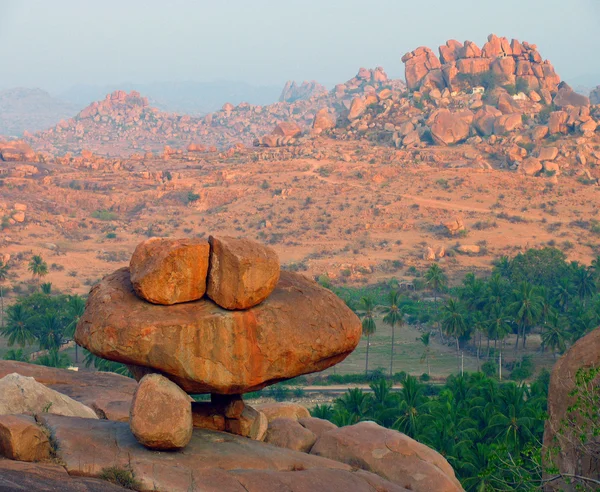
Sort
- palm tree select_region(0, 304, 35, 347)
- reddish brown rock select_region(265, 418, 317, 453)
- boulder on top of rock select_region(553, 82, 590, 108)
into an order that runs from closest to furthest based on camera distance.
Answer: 1. reddish brown rock select_region(265, 418, 317, 453)
2. palm tree select_region(0, 304, 35, 347)
3. boulder on top of rock select_region(553, 82, 590, 108)

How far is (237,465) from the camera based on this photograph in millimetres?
19797

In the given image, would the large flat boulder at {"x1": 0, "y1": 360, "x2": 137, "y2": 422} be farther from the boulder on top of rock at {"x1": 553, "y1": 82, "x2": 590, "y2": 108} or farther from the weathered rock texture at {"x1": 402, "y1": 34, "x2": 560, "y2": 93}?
the weathered rock texture at {"x1": 402, "y1": 34, "x2": 560, "y2": 93}

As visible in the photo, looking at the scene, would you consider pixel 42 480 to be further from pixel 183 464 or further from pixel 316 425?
pixel 316 425

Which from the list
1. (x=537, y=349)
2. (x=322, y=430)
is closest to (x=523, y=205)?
(x=537, y=349)

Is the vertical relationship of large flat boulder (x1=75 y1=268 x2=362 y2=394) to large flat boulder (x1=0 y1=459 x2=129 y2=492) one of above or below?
above

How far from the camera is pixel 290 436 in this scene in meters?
26.2

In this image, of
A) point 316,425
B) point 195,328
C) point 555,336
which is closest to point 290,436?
point 316,425

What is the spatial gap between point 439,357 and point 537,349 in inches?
417

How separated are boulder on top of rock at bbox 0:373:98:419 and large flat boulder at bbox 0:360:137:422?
11.3 ft

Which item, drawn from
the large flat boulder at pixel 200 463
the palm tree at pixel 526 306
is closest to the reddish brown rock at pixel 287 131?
the palm tree at pixel 526 306

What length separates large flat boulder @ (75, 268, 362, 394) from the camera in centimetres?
1966

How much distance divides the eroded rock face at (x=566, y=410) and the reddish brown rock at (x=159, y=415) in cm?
1070

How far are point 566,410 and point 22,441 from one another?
15900mm

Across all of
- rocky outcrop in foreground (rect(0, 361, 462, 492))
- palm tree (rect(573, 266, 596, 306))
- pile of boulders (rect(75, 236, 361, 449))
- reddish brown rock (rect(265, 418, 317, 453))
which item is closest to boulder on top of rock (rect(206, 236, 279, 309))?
pile of boulders (rect(75, 236, 361, 449))
